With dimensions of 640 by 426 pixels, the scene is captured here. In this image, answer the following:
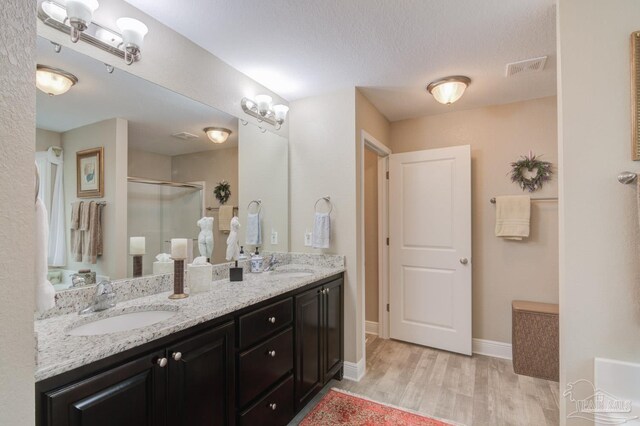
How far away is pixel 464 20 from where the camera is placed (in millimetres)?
1703

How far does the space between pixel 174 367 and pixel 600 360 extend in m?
1.81

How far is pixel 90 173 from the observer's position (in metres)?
1.45

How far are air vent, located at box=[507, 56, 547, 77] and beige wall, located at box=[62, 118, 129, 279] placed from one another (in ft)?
8.43

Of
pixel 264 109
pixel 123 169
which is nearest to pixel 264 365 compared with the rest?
pixel 123 169

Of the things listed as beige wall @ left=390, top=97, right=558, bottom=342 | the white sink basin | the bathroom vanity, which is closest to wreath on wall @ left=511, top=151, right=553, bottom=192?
beige wall @ left=390, top=97, right=558, bottom=342

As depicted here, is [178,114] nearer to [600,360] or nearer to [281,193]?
[281,193]

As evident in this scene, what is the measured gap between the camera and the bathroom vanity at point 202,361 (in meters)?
0.90

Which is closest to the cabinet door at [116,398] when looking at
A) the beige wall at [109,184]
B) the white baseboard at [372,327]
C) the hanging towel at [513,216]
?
the beige wall at [109,184]

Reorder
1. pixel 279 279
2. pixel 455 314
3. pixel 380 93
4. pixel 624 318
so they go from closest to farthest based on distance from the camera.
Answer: pixel 624 318, pixel 279 279, pixel 380 93, pixel 455 314

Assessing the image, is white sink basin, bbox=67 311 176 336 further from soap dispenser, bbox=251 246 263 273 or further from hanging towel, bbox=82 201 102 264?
soap dispenser, bbox=251 246 263 273

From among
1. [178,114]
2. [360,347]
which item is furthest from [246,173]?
[360,347]

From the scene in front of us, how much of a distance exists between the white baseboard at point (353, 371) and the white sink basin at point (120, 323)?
165cm

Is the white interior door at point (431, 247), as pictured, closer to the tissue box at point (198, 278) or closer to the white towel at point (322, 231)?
the white towel at point (322, 231)

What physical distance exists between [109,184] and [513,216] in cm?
309
